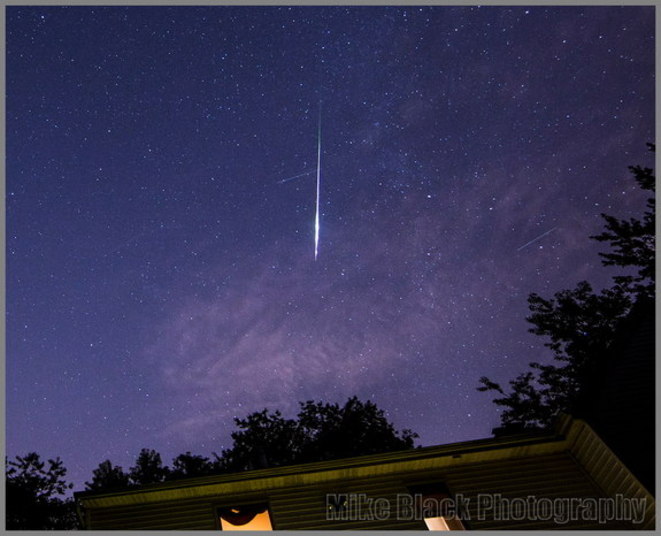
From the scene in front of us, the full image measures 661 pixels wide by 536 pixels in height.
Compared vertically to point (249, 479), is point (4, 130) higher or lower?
higher

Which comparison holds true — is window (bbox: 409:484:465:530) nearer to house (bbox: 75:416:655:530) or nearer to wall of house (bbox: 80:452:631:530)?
house (bbox: 75:416:655:530)

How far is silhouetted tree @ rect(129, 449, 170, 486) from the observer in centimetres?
3703

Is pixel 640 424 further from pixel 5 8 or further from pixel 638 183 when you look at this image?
pixel 638 183

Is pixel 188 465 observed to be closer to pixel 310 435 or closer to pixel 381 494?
pixel 310 435

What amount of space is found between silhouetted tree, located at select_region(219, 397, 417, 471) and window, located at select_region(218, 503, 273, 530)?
69.5 ft

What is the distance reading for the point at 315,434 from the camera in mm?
34031

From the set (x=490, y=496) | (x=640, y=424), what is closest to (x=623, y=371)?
(x=640, y=424)

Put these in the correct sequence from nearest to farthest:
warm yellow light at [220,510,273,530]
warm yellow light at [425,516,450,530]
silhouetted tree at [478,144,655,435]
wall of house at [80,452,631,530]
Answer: wall of house at [80,452,631,530]
warm yellow light at [425,516,450,530]
warm yellow light at [220,510,273,530]
silhouetted tree at [478,144,655,435]

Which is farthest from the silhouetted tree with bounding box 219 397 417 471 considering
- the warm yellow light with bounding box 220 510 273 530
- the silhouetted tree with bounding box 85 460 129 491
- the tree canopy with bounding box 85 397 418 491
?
the warm yellow light with bounding box 220 510 273 530

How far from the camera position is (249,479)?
1194 centimetres

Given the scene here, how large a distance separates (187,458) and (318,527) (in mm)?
27330

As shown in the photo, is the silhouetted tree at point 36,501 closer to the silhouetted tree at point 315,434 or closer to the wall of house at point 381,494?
the silhouetted tree at point 315,434

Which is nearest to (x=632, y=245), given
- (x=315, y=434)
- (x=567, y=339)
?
(x=567, y=339)

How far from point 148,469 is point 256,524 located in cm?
3012
